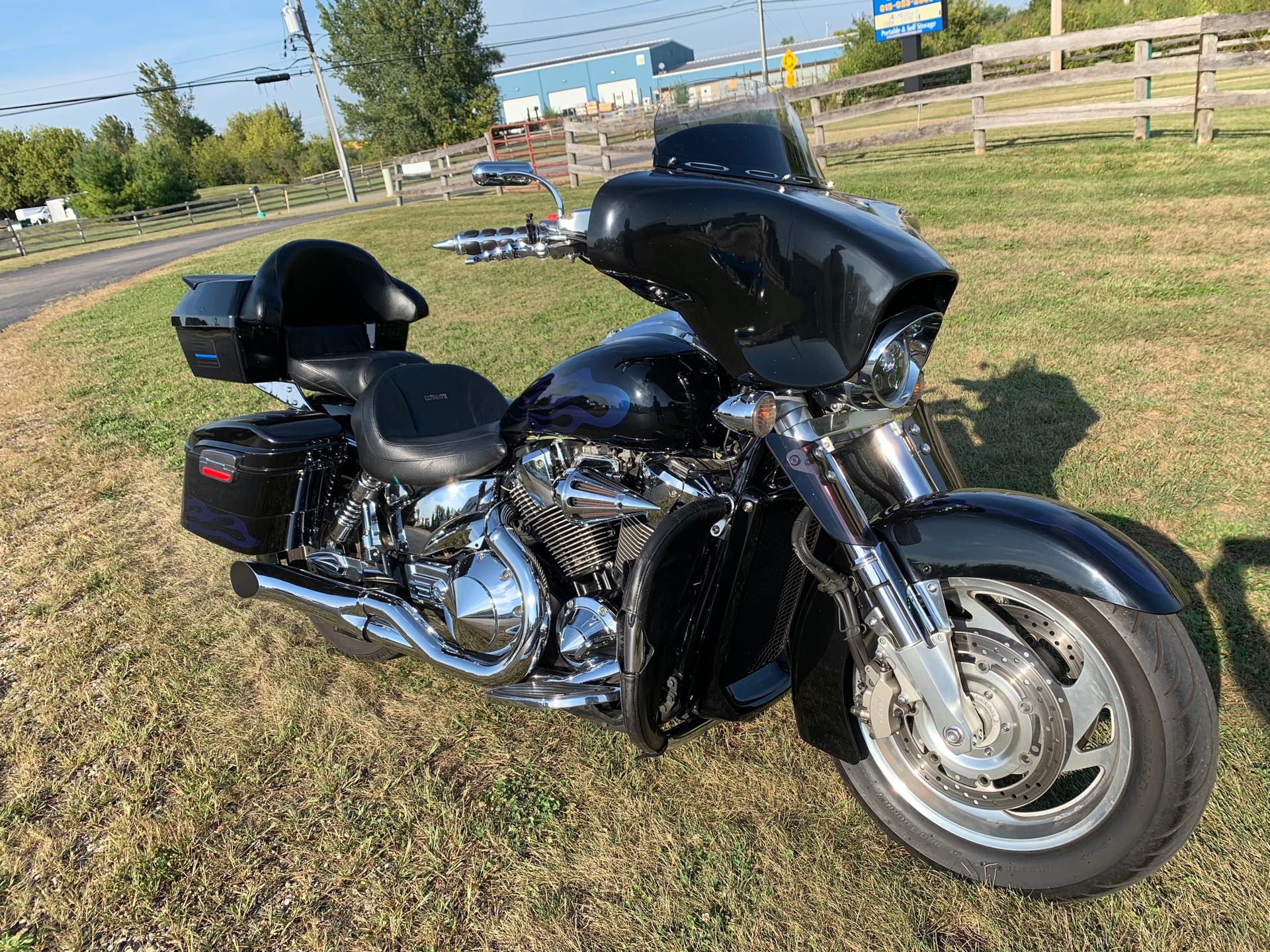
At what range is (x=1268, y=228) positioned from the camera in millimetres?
7664

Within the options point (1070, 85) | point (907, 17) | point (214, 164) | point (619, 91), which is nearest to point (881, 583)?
point (1070, 85)

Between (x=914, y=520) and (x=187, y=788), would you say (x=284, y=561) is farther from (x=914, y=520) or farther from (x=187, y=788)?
(x=914, y=520)

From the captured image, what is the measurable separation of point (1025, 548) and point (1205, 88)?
1226 centimetres

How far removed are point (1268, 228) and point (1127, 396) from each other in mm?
4601

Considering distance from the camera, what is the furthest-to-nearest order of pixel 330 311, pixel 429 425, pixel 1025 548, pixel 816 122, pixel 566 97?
pixel 566 97, pixel 816 122, pixel 330 311, pixel 429 425, pixel 1025 548

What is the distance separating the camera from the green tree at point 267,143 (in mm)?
55094

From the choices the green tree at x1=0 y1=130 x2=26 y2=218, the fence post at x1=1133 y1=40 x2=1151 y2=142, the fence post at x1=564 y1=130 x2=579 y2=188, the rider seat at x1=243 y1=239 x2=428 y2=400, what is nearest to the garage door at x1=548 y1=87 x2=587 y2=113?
the green tree at x1=0 y1=130 x2=26 y2=218

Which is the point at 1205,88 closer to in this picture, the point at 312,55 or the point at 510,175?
the point at 510,175

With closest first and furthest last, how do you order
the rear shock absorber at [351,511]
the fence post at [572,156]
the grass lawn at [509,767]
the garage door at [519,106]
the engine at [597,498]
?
1. the grass lawn at [509,767]
2. the engine at [597,498]
3. the rear shock absorber at [351,511]
4. the fence post at [572,156]
5. the garage door at [519,106]

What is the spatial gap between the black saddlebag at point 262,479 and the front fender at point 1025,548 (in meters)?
2.10

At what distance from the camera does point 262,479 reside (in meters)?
3.04

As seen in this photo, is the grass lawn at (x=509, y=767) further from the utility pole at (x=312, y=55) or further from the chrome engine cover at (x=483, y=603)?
the utility pole at (x=312, y=55)

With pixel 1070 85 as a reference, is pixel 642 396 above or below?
below

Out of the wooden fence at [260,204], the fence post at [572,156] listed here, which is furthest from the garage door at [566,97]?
the fence post at [572,156]
